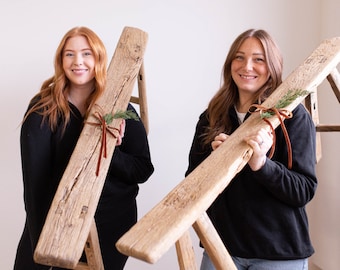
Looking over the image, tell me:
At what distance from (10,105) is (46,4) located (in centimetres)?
35

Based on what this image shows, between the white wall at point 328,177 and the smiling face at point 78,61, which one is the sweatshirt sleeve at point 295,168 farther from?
the white wall at point 328,177

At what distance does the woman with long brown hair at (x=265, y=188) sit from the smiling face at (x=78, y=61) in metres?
0.32

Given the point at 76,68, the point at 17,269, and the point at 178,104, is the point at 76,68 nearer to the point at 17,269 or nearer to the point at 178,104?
the point at 17,269

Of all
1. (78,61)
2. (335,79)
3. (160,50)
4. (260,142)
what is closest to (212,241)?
(260,142)

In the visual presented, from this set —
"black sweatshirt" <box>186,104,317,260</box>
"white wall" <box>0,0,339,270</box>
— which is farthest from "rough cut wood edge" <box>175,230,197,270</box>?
"white wall" <box>0,0,339,270</box>

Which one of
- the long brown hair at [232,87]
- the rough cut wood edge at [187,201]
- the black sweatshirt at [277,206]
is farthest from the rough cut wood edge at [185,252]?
the long brown hair at [232,87]

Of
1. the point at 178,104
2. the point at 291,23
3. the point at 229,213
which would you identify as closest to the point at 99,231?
the point at 229,213

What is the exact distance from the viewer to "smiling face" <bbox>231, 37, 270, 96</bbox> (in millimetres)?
1026

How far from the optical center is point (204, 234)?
71 centimetres

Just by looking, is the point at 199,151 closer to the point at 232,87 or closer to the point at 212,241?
the point at 232,87

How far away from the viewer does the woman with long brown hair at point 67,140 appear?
1.00 meters

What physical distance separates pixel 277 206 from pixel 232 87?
1.04 feet

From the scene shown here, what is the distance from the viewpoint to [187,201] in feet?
2.14

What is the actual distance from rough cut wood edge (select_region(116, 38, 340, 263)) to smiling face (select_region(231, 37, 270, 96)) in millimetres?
105
